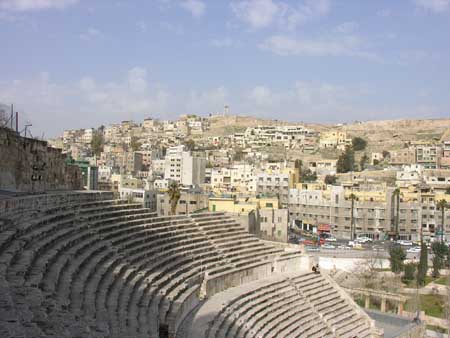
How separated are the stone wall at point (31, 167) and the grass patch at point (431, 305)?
51.0ft

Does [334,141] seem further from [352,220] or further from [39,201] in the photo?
[39,201]

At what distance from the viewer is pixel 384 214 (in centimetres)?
4738

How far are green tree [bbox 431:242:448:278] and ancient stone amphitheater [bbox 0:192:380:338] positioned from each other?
1335 centimetres

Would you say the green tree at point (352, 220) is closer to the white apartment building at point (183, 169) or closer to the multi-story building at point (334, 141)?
the white apartment building at point (183, 169)

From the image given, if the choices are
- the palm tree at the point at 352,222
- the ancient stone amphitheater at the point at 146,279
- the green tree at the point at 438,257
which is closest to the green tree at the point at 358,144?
the palm tree at the point at 352,222

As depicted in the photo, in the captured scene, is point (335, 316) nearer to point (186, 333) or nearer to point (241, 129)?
point (186, 333)

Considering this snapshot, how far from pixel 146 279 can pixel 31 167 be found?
577cm

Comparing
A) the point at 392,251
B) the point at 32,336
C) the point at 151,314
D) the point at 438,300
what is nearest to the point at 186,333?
the point at 151,314

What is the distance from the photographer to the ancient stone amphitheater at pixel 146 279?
7332mm

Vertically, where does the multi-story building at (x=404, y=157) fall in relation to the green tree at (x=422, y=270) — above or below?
above

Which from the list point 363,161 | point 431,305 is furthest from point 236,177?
point 431,305

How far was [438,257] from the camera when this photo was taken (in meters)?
32.5

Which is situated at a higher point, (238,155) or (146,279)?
(238,155)

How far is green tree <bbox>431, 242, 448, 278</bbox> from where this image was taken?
31875 millimetres
